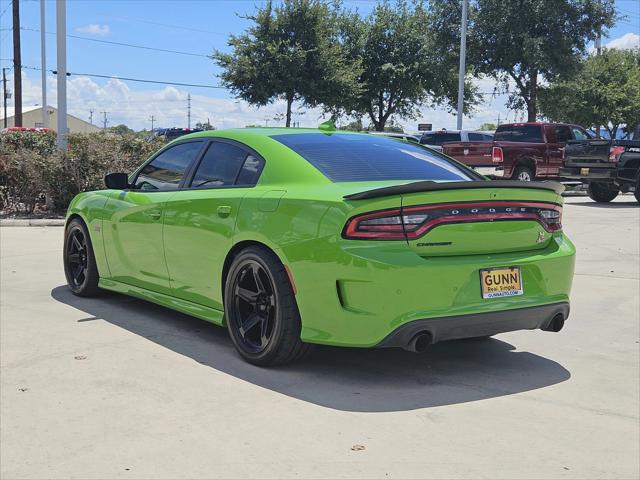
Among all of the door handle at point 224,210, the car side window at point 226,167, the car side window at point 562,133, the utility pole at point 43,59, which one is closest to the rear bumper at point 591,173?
the car side window at point 562,133

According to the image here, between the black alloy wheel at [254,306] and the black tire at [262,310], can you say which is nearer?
the black tire at [262,310]

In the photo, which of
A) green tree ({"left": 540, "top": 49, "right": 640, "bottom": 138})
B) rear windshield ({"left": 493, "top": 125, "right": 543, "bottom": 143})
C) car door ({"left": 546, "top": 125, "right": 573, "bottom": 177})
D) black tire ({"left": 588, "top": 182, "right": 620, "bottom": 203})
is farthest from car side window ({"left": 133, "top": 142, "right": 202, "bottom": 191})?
green tree ({"left": 540, "top": 49, "right": 640, "bottom": 138})

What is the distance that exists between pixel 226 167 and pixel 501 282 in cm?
210

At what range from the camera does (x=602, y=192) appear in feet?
61.5

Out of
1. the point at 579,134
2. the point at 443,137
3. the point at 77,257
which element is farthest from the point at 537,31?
the point at 77,257

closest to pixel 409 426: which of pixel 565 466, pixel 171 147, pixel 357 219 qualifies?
pixel 565 466

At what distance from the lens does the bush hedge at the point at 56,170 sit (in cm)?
1373

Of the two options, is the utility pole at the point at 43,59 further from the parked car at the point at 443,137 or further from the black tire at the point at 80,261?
the black tire at the point at 80,261

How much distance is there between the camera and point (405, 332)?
4152mm

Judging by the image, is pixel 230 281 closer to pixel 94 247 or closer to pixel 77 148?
pixel 94 247

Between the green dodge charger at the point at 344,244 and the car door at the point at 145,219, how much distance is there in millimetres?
25

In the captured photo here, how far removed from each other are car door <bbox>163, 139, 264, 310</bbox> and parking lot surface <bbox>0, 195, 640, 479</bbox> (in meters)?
0.45

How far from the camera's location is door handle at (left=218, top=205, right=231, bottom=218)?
498 cm

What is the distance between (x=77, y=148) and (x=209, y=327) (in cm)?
908
